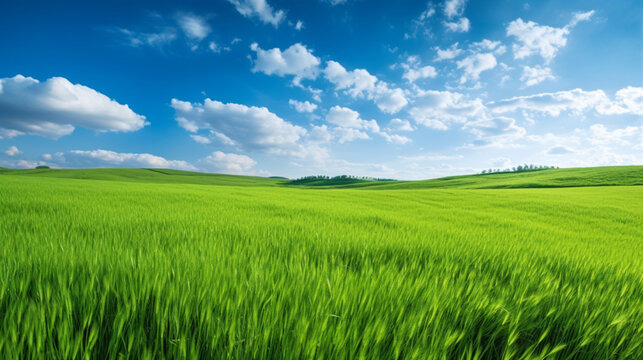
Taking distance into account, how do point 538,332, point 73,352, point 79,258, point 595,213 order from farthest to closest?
point 595,213 < point 79,258 < point 538,332 < point 73,352

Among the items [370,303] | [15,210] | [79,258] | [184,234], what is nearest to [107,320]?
[79,258]

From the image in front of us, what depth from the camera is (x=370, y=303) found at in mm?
1164

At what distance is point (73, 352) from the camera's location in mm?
743

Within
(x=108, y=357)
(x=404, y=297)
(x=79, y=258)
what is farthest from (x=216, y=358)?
(x=79, y=258)

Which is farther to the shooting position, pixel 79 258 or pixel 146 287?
pixel 79 258

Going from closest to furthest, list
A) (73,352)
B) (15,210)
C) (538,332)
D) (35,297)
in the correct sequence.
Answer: (73,352), (35,297), (538,332), (15,210)

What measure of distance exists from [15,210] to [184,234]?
3.83 m

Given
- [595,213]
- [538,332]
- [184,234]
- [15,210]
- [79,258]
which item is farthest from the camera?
[595,213]

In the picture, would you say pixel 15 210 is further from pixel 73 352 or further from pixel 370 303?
pixel 370 303

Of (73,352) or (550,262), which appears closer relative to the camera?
(73,352)

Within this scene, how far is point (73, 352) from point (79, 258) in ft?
3.74

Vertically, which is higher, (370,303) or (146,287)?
(146,287)

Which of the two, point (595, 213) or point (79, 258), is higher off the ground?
point (79, 258)

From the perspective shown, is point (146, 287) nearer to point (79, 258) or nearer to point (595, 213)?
point (79, 258)
